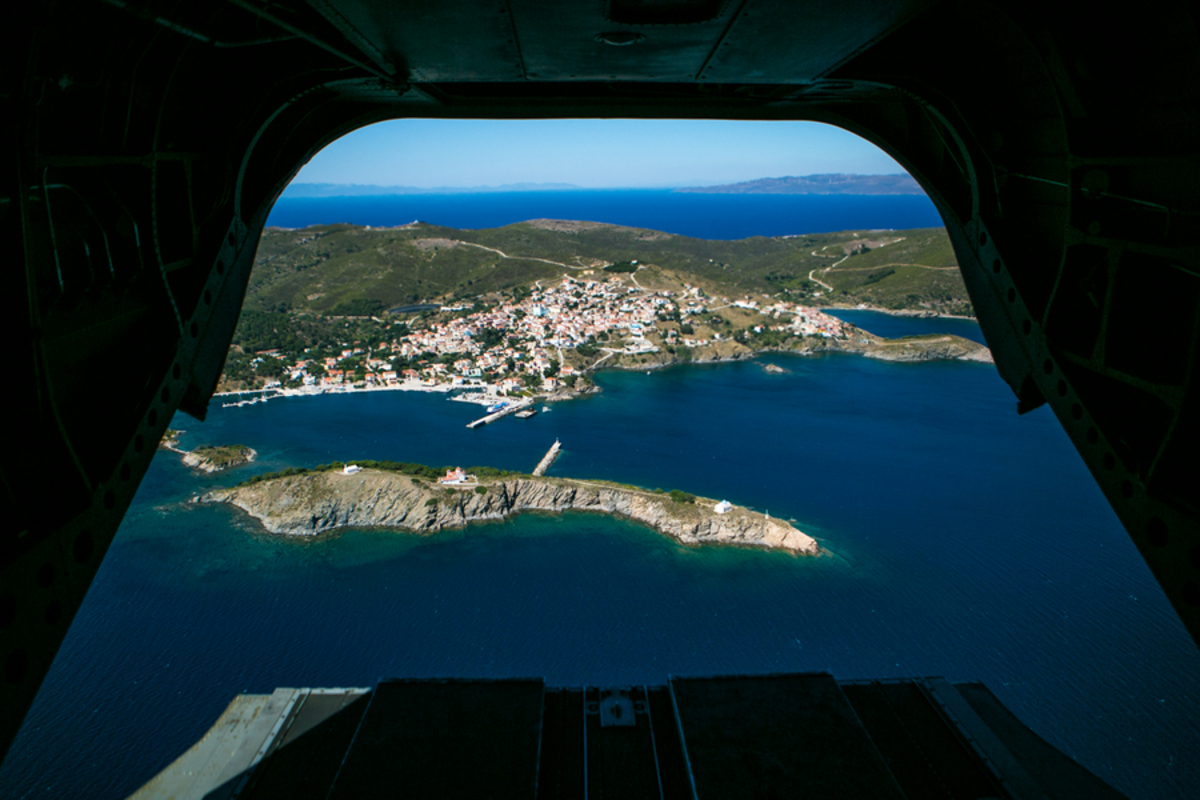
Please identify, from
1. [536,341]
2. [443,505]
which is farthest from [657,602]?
[536,341]

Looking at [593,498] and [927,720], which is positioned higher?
[927,720]

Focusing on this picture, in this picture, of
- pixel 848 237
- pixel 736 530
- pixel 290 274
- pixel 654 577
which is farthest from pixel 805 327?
pixel 290 274

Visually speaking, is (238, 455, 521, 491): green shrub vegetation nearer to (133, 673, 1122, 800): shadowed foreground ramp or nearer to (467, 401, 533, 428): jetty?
(467, 401, 533, 428): jetty

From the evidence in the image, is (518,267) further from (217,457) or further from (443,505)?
(443,505)

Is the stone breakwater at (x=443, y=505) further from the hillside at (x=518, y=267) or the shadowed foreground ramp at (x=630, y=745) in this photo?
the hillside at (x=518, y=267)

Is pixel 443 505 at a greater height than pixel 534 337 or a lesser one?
lesser

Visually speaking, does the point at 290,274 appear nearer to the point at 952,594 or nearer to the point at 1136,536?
the point at 952,594
